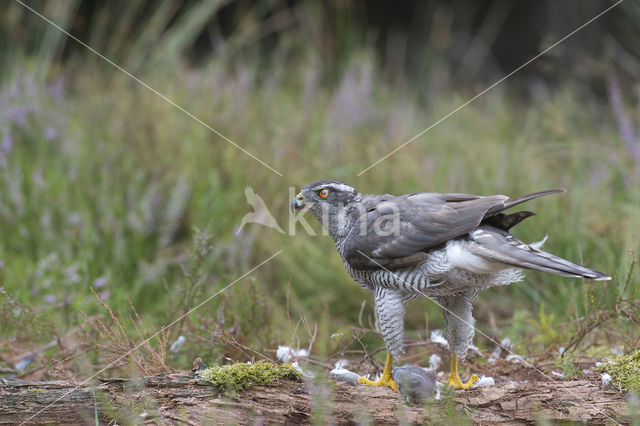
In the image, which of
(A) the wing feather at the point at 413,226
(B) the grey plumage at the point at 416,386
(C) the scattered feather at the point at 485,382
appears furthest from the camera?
(C) the scattered feather at the point at 485,382

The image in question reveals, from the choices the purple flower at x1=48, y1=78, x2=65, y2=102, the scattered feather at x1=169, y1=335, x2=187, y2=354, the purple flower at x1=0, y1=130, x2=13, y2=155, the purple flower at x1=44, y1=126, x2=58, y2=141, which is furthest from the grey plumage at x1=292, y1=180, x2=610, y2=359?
the purple flower at x1=48, y1=78, x2=65, y2=102

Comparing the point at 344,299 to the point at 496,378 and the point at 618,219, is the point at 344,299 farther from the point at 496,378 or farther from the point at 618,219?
the point at 618,219

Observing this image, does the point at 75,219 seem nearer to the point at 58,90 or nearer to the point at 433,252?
the point at 58,90

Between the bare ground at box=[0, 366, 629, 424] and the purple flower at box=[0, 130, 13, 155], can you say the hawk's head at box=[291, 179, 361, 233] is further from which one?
the purple flower at box=[0, 130, 13, 155]

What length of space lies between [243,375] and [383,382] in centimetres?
64

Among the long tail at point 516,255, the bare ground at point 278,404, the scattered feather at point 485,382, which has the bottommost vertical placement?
the scattered feather at point 485,382

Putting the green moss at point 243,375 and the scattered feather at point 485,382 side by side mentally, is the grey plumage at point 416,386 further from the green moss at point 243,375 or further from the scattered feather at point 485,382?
the green moss at point 243,375

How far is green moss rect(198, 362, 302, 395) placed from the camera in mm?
2273

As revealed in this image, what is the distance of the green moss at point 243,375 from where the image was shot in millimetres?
2273

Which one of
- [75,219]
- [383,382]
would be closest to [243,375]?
[383,382]

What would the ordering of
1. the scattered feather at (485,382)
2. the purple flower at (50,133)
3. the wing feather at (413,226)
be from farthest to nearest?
the purple flower at (50,133), the scattered feather at (485,382), the wing feather at (413,226)

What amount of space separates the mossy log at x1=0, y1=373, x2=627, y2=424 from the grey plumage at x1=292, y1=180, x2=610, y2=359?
1.09 feet

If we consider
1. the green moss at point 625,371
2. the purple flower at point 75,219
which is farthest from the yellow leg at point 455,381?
the purple flower at point 75,219

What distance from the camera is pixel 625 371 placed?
93.2 inches
